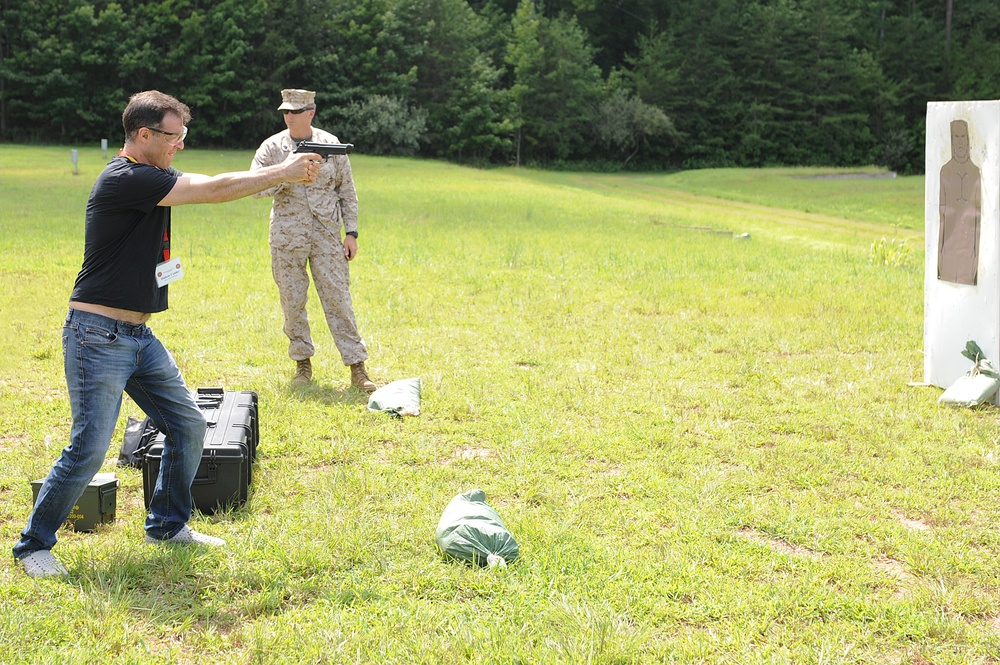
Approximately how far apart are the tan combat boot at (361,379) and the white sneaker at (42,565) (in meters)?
3.44

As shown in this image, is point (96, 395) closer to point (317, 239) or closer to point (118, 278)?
point (118, 278)

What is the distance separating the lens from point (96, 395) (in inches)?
164

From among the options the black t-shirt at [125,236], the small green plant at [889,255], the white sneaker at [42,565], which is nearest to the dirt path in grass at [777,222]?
the small green plant at [889,255]

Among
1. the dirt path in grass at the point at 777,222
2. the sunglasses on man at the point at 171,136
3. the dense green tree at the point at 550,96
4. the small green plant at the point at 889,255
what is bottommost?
the small green plant at the point at 889,255

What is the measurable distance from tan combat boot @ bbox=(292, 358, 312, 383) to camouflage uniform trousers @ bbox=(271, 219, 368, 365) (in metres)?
0.49

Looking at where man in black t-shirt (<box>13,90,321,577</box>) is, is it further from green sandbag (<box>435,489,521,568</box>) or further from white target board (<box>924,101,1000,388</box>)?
white target board (<box>924,101,1000,388</box>)

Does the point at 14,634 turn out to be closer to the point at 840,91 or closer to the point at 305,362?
the point at 305,362

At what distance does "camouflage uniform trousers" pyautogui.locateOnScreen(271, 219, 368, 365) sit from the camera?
7.42 metres

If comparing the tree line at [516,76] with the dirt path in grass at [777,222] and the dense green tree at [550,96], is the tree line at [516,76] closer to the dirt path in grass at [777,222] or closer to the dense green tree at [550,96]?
the dense green tree at [550,96]

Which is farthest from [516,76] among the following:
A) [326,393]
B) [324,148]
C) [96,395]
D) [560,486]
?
[96,395]

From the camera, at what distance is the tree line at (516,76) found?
54.7 m

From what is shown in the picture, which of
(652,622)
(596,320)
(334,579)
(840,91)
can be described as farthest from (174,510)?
(840,91)

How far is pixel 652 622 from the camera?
4.00 metres

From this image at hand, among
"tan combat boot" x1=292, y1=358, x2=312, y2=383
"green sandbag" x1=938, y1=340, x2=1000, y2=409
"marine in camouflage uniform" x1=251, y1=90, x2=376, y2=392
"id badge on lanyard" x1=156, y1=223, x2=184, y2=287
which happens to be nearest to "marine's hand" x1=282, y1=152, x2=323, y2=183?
"id badge on lanyard" x1=156, y1=223, x2=184, y2=287
